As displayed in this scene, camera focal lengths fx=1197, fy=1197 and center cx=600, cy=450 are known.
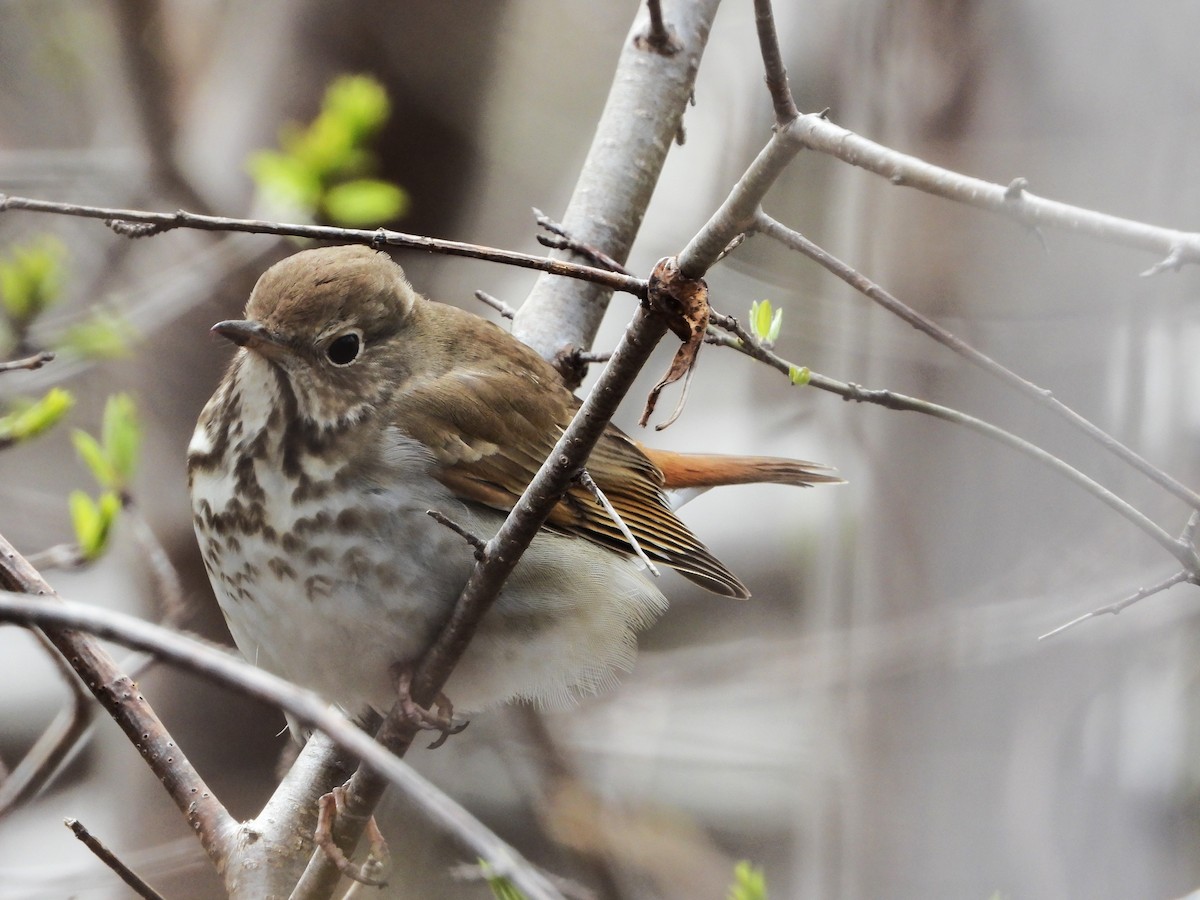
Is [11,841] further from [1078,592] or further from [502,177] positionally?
[1078,592]

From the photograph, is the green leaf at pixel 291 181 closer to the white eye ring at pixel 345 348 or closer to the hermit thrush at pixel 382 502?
the hermit thrush at pixel 382 502

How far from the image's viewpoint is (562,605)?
264cm

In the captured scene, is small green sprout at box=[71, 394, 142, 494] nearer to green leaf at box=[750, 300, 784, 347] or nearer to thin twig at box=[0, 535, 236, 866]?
thin twig at box=[0, 535, 236, 866]

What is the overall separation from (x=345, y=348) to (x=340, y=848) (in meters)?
1.03

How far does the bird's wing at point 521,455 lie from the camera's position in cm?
263

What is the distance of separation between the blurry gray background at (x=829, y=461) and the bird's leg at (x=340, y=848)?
4.87ft

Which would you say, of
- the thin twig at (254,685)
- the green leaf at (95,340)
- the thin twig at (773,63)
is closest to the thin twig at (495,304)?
the green leaf at (95,340)

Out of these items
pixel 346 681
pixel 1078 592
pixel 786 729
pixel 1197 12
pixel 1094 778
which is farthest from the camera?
pixel 786 729

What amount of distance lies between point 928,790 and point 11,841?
3.48m

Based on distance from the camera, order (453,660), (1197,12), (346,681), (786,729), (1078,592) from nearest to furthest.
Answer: (453,660)
(346,681)
(1197,12)
(1078,592)
(786,729)

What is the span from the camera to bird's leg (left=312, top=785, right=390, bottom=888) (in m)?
2.30

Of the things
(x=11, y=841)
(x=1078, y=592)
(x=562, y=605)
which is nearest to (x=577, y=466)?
(x=562, y=605)

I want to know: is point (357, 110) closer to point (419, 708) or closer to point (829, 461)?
point (419, 708)

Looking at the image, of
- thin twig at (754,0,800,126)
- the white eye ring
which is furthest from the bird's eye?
thin twig at (754,0,800,126)
